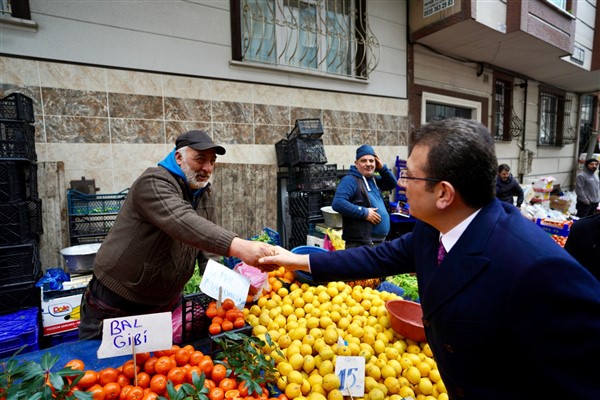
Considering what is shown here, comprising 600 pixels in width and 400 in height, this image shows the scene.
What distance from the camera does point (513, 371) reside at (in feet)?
3.38

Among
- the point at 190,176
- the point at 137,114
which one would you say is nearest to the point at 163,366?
the point at 190,176

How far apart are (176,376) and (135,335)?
254 mm

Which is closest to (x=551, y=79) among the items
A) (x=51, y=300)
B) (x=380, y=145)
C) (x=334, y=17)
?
(x=380, y=145)

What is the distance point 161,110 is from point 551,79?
13.0 meters

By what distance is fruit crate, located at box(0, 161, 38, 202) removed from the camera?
297cm

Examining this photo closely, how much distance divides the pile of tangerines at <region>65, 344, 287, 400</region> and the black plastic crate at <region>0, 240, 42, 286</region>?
2.39 metres

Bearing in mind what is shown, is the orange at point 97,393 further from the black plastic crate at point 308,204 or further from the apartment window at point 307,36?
the apartment window at point 307,36

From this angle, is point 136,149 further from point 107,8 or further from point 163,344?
point 163,344

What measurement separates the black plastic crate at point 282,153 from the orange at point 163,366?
14.3ft

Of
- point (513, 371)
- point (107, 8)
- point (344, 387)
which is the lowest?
point (344, 387)

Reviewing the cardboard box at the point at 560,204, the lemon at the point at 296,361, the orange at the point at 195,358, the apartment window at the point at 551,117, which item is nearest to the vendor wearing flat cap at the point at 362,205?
the lemon at the point at 296,361

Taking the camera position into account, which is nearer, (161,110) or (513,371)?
(513,371)

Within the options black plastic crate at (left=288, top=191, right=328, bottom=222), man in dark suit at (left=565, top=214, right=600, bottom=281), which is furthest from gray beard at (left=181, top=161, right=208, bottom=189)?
black plastic crate at (left=288, top=191, right=328, bottom=222)

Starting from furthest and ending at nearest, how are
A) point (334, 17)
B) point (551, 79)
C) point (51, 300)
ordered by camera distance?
point (551, 79) < point (334, 17) < point (51, 300)
